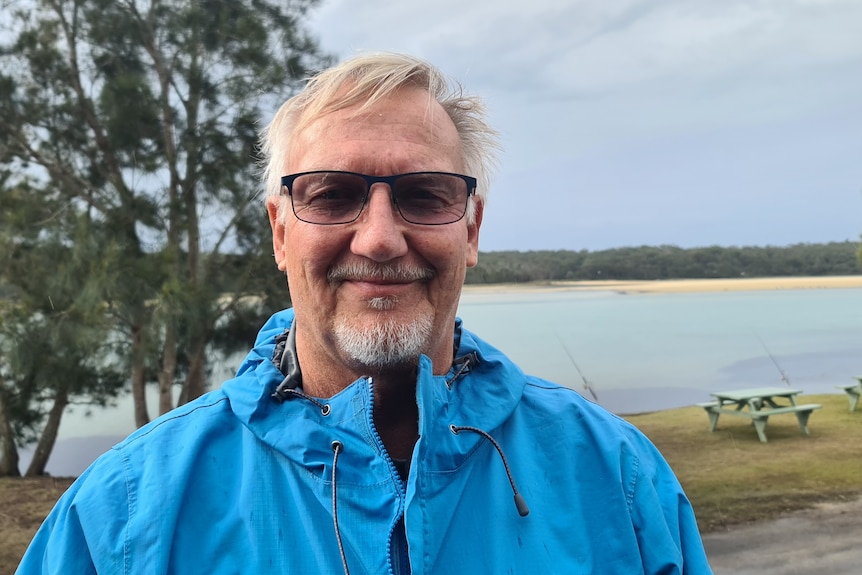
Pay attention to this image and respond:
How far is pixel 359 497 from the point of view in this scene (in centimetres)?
84

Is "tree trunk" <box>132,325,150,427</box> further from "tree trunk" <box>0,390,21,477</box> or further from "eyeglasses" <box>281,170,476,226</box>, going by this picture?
"eyeglasses" <box>281,170,476,226</box>

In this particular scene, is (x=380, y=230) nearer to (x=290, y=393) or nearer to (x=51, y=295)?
(x=290, y=393)

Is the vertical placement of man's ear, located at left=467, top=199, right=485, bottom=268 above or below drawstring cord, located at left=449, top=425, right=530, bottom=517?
above

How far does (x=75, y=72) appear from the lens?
4.75 meters

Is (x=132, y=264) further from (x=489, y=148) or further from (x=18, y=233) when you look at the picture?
(x=489, y=148)

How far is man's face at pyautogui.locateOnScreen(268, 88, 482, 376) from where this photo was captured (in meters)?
0.96

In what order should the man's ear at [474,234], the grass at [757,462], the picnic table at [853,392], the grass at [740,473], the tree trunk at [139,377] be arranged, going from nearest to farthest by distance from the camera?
1. the man's ear at [474,234]
2. the grass at [740,473]
3. the tree trunk at [139,377]
4. the grass at [757,462]
5. the picnic table at [853,392]

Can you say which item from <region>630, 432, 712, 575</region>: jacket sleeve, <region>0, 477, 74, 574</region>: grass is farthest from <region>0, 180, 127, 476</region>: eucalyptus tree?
<region>630, 432, 712, 575</region>: jacket sleeve

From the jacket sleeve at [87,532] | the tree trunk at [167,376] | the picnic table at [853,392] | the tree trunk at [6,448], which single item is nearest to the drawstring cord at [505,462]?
the jacket sleeve at [87,532]

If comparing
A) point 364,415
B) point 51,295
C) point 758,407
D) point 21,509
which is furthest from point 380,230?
point 758,407

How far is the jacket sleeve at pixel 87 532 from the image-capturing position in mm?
797

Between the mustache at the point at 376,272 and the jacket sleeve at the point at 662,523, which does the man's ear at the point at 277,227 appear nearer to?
the mustache at the point at 376,272

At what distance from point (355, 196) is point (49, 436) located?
5599 mm

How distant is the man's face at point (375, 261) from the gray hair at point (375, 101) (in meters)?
0.02
